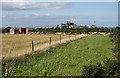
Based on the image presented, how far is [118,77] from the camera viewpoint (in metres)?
6.52

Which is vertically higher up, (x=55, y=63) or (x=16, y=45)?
(x=16, y=45)

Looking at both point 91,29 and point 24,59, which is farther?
point 91,29

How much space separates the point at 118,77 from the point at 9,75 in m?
2.16

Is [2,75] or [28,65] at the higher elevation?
[2,75]

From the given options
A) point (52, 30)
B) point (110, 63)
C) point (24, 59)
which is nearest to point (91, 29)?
point (52, 30)

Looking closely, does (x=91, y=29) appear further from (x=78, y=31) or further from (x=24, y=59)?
(x=24, y=59)

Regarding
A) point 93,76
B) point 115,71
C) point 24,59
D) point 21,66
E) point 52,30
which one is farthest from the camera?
point 52,30

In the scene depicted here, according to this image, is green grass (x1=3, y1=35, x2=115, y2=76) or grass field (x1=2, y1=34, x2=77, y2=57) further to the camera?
green grass (x1=3, y1=35, x2=115, y2=76)

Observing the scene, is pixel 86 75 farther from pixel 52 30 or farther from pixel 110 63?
pixel 52 30

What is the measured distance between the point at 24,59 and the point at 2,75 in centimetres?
975

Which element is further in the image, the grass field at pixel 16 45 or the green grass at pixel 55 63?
the green grass at pixel 55 63

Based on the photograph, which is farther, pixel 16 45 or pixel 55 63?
pixel 16 45

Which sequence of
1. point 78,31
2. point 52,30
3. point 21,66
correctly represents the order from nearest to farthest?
1. point 21,66
2. point 78,31
3. point 52,30

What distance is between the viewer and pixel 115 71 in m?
6.64
